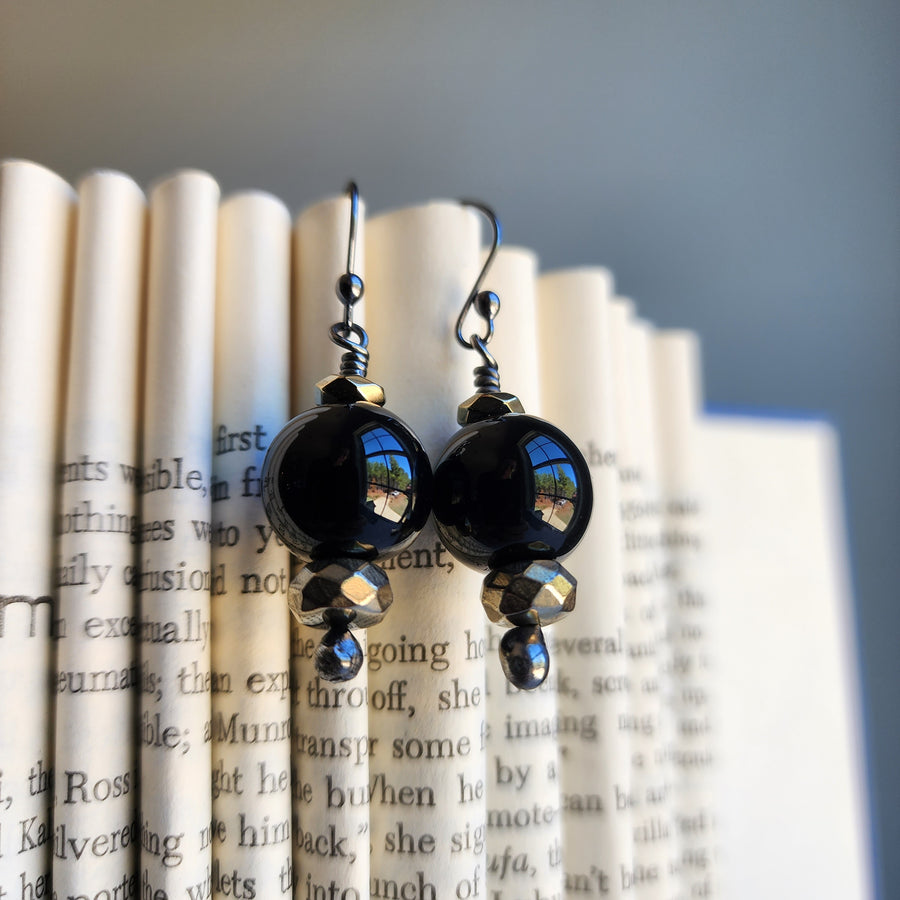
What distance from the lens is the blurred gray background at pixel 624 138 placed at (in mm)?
624

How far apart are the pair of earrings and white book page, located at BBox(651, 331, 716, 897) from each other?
269 millimetres

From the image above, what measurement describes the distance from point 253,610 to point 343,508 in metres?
0.09

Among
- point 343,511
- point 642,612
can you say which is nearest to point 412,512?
point 343,511

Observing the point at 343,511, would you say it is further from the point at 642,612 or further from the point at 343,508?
the point at 642,612

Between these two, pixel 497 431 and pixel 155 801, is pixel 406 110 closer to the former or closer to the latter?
pixel 497 431

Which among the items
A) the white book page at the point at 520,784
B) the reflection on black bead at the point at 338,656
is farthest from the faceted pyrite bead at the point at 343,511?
the white book page at the point at 520,784

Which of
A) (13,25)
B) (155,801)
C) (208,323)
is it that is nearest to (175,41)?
(13,25)

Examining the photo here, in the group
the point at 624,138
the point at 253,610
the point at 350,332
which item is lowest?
the point at 253,610

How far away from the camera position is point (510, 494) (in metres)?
0.33

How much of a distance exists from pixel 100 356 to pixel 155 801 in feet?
0.73

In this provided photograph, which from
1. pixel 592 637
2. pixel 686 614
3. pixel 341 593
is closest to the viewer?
pixel 341 593

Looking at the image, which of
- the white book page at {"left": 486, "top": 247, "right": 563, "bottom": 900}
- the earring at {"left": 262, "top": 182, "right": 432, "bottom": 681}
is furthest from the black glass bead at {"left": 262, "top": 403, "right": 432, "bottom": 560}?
the white book page at {"left": 486, "top": 247, "right": 563, "bottom": 900}

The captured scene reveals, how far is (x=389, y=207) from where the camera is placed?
703 mm

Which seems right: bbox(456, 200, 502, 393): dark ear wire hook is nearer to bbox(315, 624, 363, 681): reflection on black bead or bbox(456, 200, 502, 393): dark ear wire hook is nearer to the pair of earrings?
the pair of earrings
